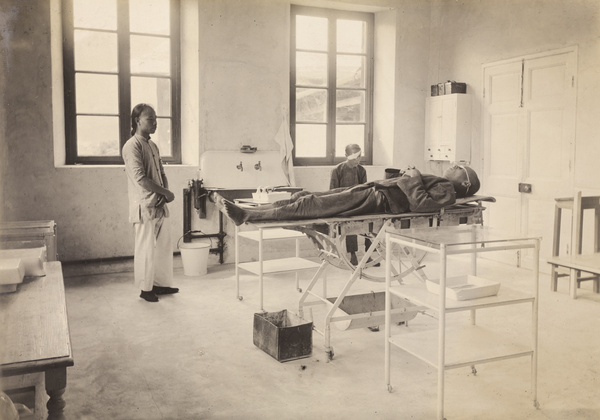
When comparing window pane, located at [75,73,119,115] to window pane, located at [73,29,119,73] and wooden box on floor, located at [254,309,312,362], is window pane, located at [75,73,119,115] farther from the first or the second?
wooden box on floor, located at [254,309,312,362]

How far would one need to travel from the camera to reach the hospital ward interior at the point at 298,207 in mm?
3064

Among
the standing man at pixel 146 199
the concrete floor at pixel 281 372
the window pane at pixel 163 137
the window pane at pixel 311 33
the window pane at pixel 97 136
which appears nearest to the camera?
the concrete floor at pixel 281 372

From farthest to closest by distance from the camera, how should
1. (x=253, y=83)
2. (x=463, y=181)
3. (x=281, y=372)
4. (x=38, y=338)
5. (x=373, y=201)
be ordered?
(x=253, y=83)
(x=463, y=181)
(x=373, y=201)
(x=281, y=372)
(x=38, y=338)

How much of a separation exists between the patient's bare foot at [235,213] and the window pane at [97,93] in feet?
11.2

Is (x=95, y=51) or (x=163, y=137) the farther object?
(x=163, y=137)

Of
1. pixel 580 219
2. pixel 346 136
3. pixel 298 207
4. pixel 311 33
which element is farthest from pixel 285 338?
pixel 311 33

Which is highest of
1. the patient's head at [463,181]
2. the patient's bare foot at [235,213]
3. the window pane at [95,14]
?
the window pane at [95,14]

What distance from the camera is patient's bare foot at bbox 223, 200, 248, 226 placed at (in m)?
3.60

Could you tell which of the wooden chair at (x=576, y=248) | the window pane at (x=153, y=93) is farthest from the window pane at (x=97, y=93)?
the wooden chair at (x=576, y=248)

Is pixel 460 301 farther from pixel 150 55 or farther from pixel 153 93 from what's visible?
pixel 150 55

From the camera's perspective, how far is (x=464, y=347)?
9.67 ft

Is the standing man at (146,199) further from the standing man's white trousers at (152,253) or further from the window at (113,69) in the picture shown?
the window at (113,69)

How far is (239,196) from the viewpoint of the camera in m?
6.46

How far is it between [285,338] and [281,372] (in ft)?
0.76
